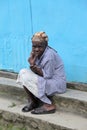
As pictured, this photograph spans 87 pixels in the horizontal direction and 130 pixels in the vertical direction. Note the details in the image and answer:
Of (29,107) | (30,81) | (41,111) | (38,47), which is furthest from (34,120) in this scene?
(38,47)

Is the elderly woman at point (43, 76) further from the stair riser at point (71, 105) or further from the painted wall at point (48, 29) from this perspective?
the painted wall at point (48, 29)

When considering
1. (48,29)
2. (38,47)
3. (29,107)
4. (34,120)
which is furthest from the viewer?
(48,29)

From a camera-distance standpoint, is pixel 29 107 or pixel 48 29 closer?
pixel 29 107

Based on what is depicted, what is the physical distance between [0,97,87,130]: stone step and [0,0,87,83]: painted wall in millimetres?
782

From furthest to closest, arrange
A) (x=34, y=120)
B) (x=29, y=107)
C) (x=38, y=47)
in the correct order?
(x=29, y=107) → (x=38, y=47) → (x=34, y=120)

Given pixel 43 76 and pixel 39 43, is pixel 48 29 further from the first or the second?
pixel 43 76

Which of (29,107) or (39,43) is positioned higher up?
(39,43)

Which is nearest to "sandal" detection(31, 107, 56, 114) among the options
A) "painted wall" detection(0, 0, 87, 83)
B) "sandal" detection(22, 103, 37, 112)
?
"sandal" detection(22, 103, 37, 112)

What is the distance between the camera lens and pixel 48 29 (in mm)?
5699

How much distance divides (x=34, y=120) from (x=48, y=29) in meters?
1.55

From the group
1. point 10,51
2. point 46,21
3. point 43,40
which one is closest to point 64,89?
point 43,40

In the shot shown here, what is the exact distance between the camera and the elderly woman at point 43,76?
196 inches

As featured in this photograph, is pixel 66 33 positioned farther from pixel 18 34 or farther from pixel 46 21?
pixel 18 34

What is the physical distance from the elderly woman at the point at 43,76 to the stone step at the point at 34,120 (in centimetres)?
14
